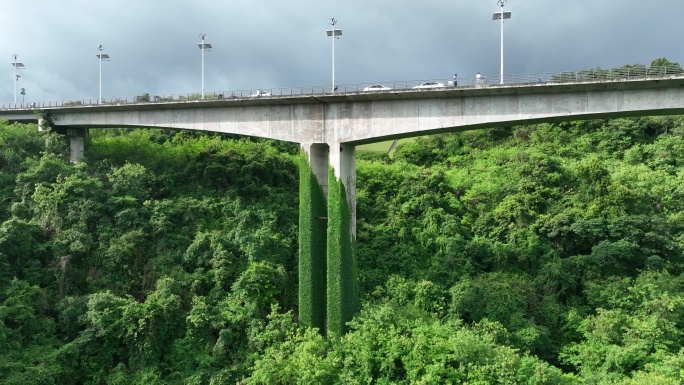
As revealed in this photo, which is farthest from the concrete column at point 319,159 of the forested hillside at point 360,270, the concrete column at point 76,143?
the concrete column at point 76,143

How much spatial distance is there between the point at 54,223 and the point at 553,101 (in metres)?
29.5

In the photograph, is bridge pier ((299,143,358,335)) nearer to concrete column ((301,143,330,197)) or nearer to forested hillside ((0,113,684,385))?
concrete column ((301,143,330,197))

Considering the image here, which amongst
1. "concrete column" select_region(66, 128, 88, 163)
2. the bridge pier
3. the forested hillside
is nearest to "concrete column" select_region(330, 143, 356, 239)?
the bridge pier

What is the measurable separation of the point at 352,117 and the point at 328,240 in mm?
6932

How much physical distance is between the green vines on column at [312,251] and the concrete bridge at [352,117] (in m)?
0.05

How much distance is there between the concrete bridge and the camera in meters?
23.0

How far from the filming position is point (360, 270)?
94.9 ft

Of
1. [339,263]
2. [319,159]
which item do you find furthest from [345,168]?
[339,263]

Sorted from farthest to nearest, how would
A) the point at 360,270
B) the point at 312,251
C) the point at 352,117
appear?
the point at 360,270 → the point at 352,117 → the point at 312,251

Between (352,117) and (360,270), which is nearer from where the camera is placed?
(352,117)

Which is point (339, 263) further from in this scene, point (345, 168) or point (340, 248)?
point (345, 168)

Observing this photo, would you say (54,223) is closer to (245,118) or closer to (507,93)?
(245,118)

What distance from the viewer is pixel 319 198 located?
2755 centimetres

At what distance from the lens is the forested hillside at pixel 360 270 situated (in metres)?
21.5
